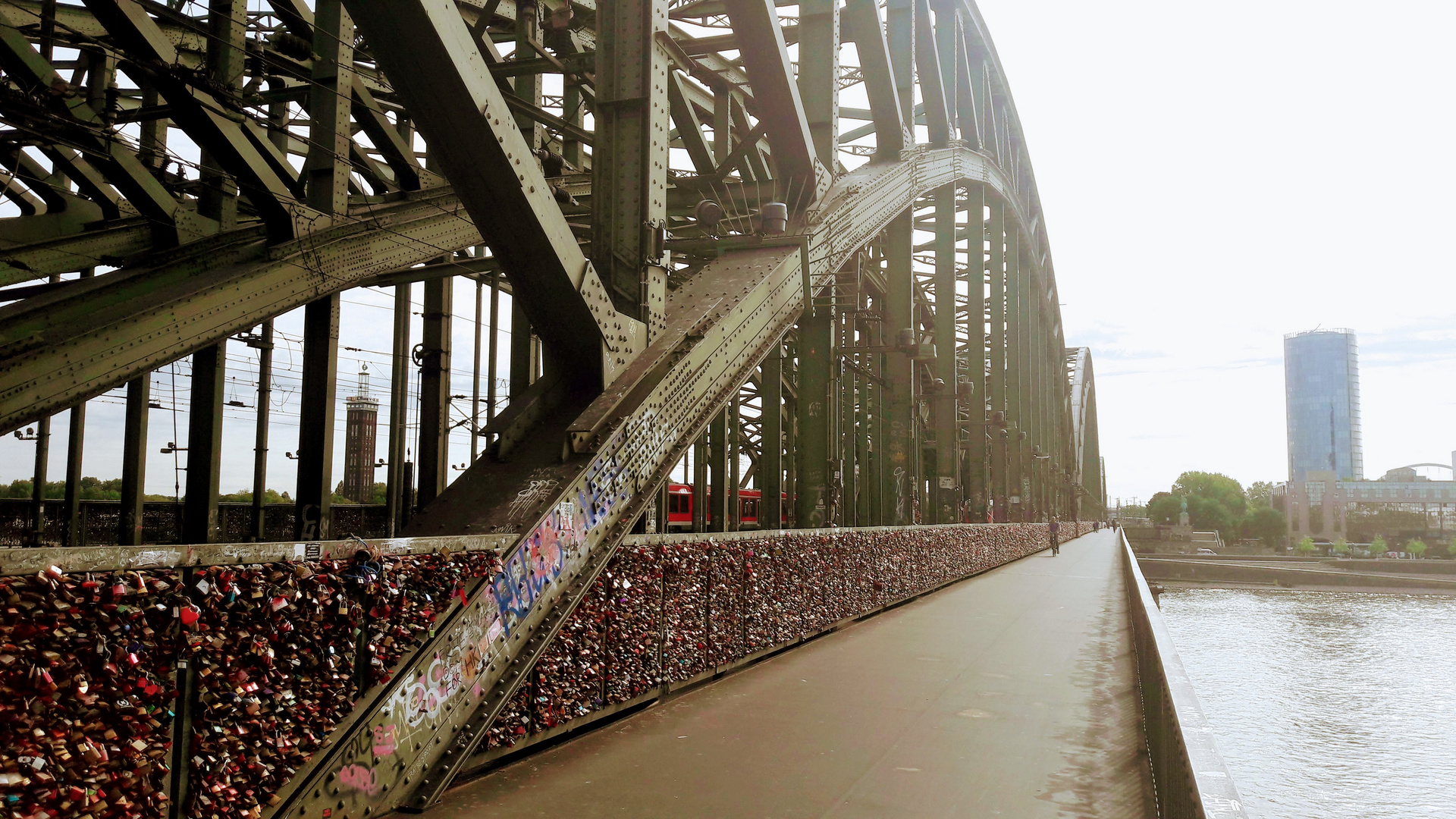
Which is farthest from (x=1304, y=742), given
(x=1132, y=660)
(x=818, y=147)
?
(x=818, y=147)

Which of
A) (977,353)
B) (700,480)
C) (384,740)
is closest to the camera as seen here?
(384,740)

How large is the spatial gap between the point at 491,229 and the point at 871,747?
3952 millimetres

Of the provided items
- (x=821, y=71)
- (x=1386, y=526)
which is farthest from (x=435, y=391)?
(x=1386, y=526)

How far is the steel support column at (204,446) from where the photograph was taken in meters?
11.8

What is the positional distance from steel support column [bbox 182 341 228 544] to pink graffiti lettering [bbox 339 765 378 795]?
349 inches

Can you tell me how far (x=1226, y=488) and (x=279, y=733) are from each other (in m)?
186

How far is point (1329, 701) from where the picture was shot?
2695cm

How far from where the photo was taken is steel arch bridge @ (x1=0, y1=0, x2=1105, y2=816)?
18.9 ft

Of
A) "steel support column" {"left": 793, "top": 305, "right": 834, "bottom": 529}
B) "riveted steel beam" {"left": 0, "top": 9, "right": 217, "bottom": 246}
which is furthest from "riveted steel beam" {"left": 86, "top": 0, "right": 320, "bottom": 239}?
"steel support column" {"left": 793, "top": 305, "right": 834, "bottom": 529}

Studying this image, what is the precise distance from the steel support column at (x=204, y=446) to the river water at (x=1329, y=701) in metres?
11.6

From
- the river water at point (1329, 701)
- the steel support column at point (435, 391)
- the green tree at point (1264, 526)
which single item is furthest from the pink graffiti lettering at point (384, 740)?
the green tree at point (1264, 526)

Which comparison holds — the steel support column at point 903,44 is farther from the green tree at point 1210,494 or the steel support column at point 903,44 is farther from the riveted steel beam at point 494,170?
the green tree at point 1210,494

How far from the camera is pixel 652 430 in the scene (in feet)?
21.9

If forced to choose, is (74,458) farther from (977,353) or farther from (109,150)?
(977,353)
